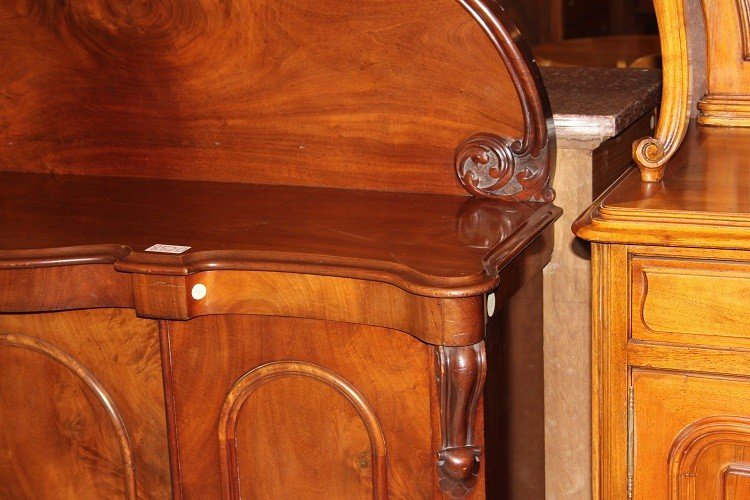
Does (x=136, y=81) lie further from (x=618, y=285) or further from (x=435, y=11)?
(x=618, y=285)

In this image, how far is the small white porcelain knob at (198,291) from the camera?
1.41 metres

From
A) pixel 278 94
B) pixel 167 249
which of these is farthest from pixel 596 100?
pixel 167 249

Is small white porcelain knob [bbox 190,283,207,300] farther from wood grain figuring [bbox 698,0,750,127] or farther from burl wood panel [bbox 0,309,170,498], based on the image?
wood grain figuring [bbox 698,0,750,127]

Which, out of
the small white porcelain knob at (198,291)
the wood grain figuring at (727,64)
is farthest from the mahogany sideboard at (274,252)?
the wood grain figuring at (727,64)

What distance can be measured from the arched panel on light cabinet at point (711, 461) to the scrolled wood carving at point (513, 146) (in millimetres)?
412

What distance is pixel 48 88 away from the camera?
72.1 inches

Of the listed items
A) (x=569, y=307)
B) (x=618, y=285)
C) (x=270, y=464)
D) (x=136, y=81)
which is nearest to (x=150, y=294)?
(x=270, y=464)

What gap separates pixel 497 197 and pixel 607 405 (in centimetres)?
38

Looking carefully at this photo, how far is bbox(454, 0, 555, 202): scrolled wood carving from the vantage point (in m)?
1.50

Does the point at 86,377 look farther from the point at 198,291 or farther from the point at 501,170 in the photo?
the point at 501,170

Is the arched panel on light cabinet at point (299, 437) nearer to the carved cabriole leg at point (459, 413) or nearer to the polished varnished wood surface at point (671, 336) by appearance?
the carved cabriole leg at point (459, 413)

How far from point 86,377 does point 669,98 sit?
34.8 inches

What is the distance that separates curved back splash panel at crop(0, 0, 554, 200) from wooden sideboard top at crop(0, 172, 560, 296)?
1.8 inches

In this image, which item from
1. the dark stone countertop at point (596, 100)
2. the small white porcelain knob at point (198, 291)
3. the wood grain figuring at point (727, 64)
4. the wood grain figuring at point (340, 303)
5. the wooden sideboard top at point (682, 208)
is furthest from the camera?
the dark stone countertop at point (596, 100)
